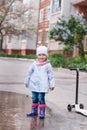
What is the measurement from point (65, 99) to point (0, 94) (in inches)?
72.2

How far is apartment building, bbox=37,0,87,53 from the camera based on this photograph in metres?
42.3

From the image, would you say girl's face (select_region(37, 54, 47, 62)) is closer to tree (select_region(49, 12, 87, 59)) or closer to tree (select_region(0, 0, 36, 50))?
tree (select_region(49, 12, 87, 59))

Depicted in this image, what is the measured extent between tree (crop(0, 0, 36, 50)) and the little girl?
43.4 m

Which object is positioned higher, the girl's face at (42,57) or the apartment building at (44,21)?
the apartment building at (44,21)

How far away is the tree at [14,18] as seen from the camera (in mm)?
51688

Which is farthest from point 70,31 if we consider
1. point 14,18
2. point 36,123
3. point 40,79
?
point 14,18

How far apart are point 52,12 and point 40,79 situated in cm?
3978

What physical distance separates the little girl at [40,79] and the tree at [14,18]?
142 feet

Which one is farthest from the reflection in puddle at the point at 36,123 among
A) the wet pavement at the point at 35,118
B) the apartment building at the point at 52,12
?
the apartment building at the point at 52,12

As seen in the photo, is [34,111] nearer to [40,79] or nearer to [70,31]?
[40,79]

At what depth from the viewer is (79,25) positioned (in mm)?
28469

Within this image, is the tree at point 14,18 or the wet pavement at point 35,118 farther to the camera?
the tree at point 14,18

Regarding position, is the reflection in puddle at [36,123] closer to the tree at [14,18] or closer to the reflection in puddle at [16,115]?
the reflection in puddle at [16,115]

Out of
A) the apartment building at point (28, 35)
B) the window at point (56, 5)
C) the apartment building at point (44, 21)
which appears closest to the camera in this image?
the apartment building at point (44, 21)
